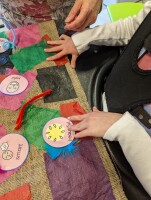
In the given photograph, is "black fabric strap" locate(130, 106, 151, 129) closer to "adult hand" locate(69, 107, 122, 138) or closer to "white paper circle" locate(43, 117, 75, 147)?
"adult hand" locate(69, 107, 122, 138)

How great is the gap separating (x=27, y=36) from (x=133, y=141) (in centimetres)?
38

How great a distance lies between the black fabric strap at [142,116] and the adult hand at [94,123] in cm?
4

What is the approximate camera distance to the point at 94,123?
1.70 feet

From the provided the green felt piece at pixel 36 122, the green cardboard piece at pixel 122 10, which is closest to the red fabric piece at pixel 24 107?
the green felt piece at pixel 36 122

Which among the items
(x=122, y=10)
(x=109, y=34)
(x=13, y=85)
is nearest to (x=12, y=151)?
(x=13, y=85)

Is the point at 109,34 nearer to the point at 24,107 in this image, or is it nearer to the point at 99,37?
the point at 99,37

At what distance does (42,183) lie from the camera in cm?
42

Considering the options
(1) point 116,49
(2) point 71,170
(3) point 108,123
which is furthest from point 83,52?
(2) point 71,170

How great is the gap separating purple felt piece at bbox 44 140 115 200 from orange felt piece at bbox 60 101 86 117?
3.3 inches

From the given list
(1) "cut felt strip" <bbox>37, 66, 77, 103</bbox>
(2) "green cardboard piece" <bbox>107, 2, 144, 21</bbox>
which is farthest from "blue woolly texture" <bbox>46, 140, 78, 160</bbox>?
(2) "green cardboard piece" <bbox>107, 2, 144, 21</bbox>

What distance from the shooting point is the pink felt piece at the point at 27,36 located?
0.63 meters

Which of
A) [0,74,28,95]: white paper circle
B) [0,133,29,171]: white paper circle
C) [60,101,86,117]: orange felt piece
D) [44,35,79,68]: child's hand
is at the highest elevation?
[44,35,79,68]: child's hand

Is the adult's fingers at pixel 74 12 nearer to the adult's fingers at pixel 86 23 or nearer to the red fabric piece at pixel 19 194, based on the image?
the adult's fingers at pixel 86 23

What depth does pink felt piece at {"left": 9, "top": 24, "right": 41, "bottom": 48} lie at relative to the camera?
63 centimetres
